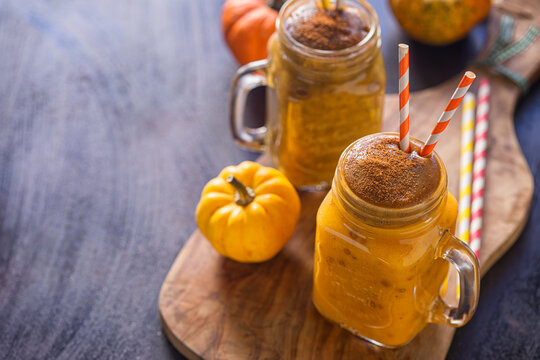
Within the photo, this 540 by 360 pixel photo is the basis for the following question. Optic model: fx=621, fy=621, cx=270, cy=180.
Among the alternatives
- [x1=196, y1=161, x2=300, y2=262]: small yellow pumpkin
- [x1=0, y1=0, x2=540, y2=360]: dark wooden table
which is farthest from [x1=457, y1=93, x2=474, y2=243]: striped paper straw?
[x1=196, y1=161, x2=300, y2=262]: small yellow pumpkin

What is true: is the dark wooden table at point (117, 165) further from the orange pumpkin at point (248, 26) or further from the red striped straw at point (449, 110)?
the red striped straw at point (449, 110)

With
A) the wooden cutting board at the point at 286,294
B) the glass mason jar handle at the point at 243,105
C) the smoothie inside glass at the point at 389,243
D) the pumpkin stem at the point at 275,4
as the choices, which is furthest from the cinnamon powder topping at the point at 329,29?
the pumpkin stem at the point at 275,4

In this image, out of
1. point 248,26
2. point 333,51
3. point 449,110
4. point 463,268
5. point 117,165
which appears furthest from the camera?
point 248,26

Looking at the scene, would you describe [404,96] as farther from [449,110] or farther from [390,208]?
[390,208]

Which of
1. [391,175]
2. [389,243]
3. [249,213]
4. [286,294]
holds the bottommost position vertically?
[286,294]

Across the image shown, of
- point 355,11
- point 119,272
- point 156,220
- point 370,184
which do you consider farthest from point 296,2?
point 119,272

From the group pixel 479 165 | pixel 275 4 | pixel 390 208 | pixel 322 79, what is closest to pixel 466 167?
pixel 479 165
